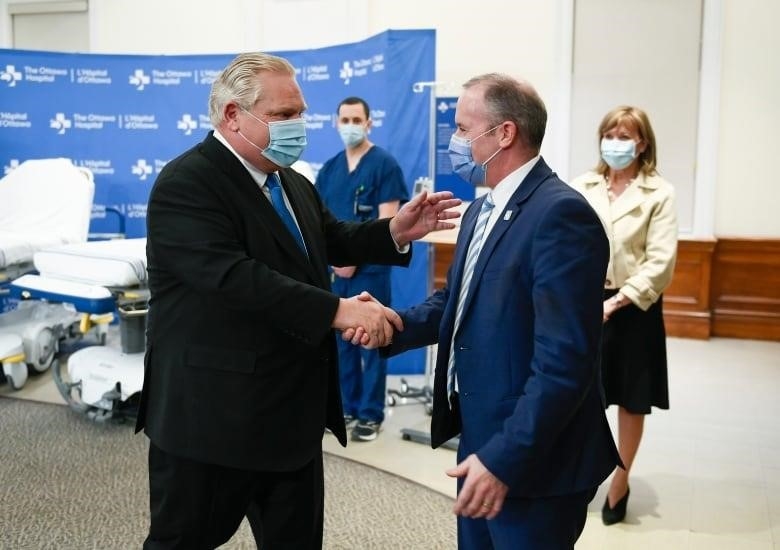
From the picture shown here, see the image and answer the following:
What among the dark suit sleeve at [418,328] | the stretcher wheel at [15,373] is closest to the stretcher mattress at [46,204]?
the stretcher wheel at [15,373]

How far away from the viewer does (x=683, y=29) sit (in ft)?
18.7

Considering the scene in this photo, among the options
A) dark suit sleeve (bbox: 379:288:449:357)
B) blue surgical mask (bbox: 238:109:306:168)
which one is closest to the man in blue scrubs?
dark suit sleeve (bbox: 379:288:449:357)

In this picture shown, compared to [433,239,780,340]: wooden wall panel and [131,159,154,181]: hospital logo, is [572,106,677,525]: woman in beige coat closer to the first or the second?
[433,239,780,340]: wooden wall panel

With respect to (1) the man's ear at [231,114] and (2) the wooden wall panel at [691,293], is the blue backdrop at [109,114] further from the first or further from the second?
(1) the man's ear at [231,114]

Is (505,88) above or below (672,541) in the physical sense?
above

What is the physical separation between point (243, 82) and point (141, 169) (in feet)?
15.1

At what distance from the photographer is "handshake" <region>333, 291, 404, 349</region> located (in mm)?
1599

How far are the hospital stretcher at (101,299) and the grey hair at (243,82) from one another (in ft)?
6.64

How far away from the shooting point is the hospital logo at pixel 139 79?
587cm

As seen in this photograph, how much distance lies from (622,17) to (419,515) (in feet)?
14.4

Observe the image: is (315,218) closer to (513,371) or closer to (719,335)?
(513,371)

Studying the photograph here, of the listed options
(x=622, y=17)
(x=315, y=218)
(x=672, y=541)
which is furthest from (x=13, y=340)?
(x=622, y=17)

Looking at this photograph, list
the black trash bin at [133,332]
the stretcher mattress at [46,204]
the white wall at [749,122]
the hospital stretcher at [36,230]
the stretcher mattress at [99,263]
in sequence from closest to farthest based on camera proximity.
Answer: the stretcher mattress at [99,263] → the black trash bin at [133,332] → the hospital stretcher at [36,230] → the stretcher mattress at [46,204] → the white wall at [749,122]

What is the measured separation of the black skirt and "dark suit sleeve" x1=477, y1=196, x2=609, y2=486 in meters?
1.45
